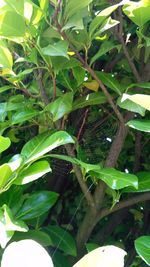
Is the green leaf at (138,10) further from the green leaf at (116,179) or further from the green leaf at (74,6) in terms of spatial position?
the green leaf at (116,179)

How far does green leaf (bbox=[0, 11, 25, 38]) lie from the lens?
25.5 inches

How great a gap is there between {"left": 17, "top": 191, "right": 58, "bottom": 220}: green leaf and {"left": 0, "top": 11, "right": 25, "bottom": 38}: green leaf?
30 cm

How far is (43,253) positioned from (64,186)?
0.65m

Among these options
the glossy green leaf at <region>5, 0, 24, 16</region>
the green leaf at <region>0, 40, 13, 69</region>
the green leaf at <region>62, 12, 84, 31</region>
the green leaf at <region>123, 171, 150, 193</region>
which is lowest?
the green leaf at <region>123, 171, 150, 193</region>

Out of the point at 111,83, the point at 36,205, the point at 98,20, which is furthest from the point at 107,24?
the point at 36,205

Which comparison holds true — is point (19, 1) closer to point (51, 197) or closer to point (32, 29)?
point (32, 29)

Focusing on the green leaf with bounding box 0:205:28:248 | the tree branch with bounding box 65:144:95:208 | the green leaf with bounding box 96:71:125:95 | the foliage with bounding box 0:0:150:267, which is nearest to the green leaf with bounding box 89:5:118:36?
the foliage with bounding box 0:0:150:267

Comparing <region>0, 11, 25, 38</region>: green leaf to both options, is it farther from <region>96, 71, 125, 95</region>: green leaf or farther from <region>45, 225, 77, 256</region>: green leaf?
<region>45, 225, 77, 256</region>: green leaf

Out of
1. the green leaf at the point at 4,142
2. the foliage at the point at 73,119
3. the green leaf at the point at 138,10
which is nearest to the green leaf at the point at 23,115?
the foliage at the point at 73,119

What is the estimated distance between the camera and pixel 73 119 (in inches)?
36.8

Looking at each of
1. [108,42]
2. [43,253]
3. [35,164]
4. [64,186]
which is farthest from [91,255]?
[64,186]

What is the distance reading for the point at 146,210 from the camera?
1059 mm

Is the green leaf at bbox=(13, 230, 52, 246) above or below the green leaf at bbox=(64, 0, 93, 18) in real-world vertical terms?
below

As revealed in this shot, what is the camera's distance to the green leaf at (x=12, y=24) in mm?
647
